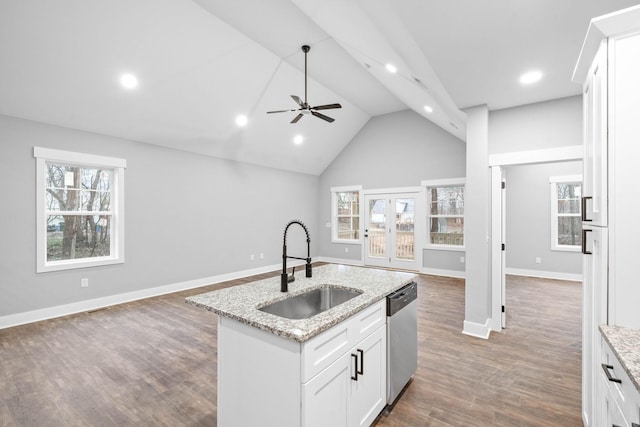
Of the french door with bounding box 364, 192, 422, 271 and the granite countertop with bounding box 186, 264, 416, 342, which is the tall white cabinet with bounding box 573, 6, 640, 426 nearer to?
the granite countertop with bounding box 186, 264, 416, 342

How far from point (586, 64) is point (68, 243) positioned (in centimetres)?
594

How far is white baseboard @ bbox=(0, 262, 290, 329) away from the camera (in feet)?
12.4

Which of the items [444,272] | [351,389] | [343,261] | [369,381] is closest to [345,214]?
[343,261]

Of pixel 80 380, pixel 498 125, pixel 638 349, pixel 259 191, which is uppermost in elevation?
pixel 498 125

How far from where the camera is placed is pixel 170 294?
5.21 metres

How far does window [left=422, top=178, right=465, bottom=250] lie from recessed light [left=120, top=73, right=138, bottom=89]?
19.1 ft

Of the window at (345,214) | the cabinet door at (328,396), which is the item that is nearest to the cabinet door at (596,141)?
the cabinet door at (328,396)

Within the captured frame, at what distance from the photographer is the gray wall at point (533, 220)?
6277 millimetres

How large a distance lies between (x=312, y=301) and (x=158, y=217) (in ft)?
13.5

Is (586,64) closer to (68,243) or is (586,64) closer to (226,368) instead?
(226,368)

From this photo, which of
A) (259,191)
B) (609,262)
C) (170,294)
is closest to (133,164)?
(170,294)

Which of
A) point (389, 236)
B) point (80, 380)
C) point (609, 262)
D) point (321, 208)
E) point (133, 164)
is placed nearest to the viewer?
point (609, 262)

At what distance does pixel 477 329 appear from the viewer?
3.49 meters

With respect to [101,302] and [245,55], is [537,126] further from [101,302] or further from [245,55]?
[101,302]
